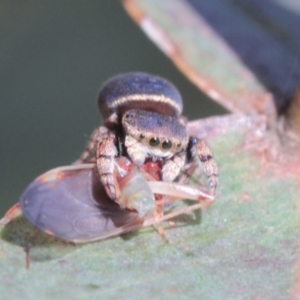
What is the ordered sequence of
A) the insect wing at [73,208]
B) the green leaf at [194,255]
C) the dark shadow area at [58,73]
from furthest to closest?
the dark shadow area at [58,73] → the insect wing at [73,208] → the green leaf at [194,255]

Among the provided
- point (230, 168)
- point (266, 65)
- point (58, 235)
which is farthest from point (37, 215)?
point (266, 65)

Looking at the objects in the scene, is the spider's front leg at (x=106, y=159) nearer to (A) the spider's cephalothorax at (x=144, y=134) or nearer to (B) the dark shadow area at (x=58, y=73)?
(A) the spider's cephalothorax at (x=144, y=134)

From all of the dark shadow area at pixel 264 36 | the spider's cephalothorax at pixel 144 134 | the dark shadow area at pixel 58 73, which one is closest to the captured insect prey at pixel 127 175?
the spider's cephalothorax at pixel 144 134

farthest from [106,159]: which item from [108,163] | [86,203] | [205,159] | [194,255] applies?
[194,255]

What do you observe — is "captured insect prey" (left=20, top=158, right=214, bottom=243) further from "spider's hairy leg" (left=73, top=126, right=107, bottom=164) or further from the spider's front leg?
"spider's hairy leg" (left=73, top=126, right=107, bottom=164)

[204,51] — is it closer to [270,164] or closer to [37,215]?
[270,164]

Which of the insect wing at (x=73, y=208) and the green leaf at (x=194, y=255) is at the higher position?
the insect wing at (x=73, y=208)

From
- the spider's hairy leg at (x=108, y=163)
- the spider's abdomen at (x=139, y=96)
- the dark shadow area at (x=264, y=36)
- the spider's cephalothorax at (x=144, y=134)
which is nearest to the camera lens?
the spider's hairy leg at (x=108, y=163)

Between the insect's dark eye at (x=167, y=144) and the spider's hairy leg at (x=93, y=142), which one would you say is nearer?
the insect's dark eye at (x=167, y=144)

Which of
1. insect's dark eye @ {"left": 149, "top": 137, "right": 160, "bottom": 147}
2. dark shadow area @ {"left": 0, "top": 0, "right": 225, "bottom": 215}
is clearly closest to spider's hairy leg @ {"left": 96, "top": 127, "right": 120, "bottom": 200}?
insect's dark eye @ {"left": 149, "top": 137, "right": 160, "bottom": 147}
